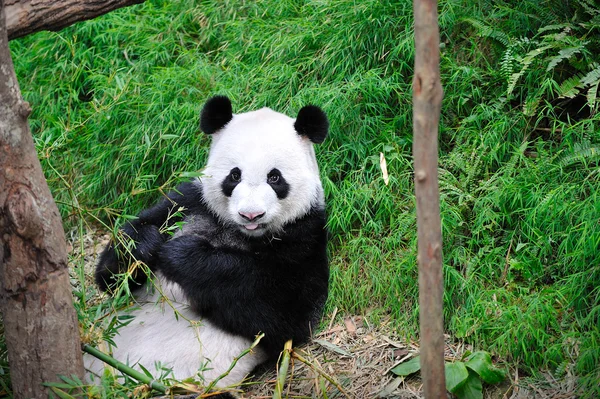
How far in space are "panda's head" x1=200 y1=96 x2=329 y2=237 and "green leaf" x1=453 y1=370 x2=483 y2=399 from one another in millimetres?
Answer: 1315

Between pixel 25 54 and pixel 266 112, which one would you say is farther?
pixel 25 54

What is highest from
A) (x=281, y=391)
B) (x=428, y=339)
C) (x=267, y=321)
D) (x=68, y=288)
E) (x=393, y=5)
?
(x=393, y=5)

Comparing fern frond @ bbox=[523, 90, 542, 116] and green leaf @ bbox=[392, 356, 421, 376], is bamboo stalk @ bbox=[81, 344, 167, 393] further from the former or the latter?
fern frond @ bbox=[523, 90, 542, 116]

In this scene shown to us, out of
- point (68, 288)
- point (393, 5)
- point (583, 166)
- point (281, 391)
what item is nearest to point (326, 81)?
point (393, 5)

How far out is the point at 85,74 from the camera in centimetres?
627

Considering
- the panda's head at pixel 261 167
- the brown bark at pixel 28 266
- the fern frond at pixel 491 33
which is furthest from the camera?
the fern frond at pixel 491 33

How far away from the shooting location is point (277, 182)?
13.6 ft

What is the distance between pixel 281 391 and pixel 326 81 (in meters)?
2.51

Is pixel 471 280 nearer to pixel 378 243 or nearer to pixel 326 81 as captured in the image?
pixel 378 243

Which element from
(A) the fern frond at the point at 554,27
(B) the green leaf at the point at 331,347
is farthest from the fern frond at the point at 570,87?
(B) the green leaf at the point at 331,347

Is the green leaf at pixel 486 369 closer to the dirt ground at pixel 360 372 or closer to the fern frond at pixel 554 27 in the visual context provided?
the dirt ground at pixel 360 372

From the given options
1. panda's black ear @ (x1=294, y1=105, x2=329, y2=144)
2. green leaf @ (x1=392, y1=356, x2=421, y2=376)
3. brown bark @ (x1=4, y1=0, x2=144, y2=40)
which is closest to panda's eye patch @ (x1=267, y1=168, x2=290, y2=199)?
panda's black ear @ (x1=294, y1=105, x2=329, y2=144)

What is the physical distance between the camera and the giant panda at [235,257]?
409 cm

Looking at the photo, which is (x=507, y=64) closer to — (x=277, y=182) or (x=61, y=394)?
(x=277, y=182)
